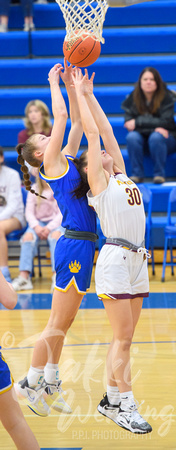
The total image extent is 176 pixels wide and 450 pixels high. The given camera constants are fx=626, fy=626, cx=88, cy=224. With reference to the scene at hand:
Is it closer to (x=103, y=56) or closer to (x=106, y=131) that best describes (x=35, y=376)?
(x=106, y=131)

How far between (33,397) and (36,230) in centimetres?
370

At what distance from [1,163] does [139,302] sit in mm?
4599

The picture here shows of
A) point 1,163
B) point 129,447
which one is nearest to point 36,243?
point 1,163

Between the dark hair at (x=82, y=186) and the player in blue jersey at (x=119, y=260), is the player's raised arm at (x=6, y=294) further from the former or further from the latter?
the dark hair at (x=82, y=186)

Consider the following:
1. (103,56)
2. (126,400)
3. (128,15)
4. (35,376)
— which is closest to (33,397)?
(35,376)

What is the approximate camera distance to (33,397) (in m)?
3.85

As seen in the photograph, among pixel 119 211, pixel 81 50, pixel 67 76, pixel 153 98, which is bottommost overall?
pixel 119 211

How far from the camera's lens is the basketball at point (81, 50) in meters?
3.76

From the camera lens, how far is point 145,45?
406 inches

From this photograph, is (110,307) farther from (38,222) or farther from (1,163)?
(1,163)

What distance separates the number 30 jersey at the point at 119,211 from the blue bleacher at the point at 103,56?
5.76 metres

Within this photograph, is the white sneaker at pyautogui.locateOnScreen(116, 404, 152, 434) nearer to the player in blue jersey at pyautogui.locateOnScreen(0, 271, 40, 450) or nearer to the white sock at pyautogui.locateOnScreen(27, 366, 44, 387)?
the white sock at pyautogui.locateOnScreen(27, 366, 44, 387)

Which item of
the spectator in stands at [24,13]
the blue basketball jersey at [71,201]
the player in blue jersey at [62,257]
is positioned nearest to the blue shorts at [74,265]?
the player in blue jersey at [62,257]

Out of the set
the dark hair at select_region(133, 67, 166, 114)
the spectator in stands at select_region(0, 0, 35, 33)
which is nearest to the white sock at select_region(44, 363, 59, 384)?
the dark hair at select_region(133, 67, 166, 114)
